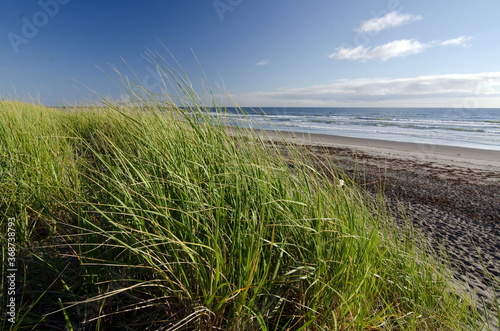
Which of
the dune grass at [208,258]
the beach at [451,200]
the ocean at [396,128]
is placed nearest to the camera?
the dune grass at [208,258]

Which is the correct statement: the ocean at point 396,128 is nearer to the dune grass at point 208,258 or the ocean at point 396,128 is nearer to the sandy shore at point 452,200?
the sandy shore at point 452,200

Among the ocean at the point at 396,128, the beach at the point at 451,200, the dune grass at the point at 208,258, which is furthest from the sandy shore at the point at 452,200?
the dune grass at the point at 208,258

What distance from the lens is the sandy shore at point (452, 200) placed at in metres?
2.87

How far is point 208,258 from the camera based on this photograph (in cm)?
126

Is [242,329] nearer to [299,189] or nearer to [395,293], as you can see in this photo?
[299,189]

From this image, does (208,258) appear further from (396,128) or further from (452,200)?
(396,128)

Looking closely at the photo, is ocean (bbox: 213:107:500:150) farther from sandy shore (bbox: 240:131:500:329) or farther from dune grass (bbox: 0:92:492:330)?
dune grass (bbox: 0:92:492:330)

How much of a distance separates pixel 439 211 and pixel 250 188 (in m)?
4.82

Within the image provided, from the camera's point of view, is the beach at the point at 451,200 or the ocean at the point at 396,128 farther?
the beach at the point at 451,200

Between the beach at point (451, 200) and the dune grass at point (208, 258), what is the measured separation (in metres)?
0.47

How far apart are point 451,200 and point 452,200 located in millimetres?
21

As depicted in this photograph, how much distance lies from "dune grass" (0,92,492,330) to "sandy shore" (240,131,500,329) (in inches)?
22.6

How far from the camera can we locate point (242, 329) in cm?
123

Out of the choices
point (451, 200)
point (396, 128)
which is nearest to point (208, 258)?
point (451, 200)
